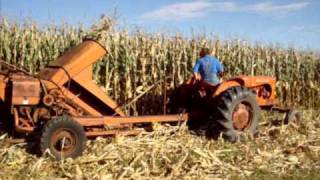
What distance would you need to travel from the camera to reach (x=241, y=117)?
10.4m

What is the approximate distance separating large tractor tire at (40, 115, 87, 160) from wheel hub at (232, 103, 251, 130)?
3217 millimetres

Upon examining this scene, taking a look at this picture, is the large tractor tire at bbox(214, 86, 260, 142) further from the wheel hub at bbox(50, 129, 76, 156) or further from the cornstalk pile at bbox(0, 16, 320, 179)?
the wheel hub at bbox(50, 129, 76, 156)

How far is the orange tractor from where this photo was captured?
8.32 meters

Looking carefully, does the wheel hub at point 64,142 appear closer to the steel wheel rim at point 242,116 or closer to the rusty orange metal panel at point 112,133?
the rusty orange metal panel at point 112,133

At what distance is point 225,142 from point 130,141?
1815 mm

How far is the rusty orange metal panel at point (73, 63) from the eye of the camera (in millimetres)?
8875

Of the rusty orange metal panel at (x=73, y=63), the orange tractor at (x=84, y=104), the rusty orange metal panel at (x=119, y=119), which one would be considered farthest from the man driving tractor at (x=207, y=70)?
the rusty orange metal panel at (x=73, y=63)

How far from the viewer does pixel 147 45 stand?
579 inches

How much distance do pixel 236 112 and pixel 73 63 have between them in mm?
3289

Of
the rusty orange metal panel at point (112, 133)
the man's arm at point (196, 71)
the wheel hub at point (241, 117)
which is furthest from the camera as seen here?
the man's arm at point (196, 71)

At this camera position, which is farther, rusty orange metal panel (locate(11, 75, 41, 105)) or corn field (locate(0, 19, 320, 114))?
corn field (locate(0, 19, 320, 114))

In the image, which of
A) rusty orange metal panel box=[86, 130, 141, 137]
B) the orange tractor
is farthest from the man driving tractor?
rusty orange metal panel box=[86, 130, 141, 137]

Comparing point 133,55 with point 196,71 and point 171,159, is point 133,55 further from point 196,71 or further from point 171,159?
point 171,159

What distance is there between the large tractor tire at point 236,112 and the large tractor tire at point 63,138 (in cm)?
283
